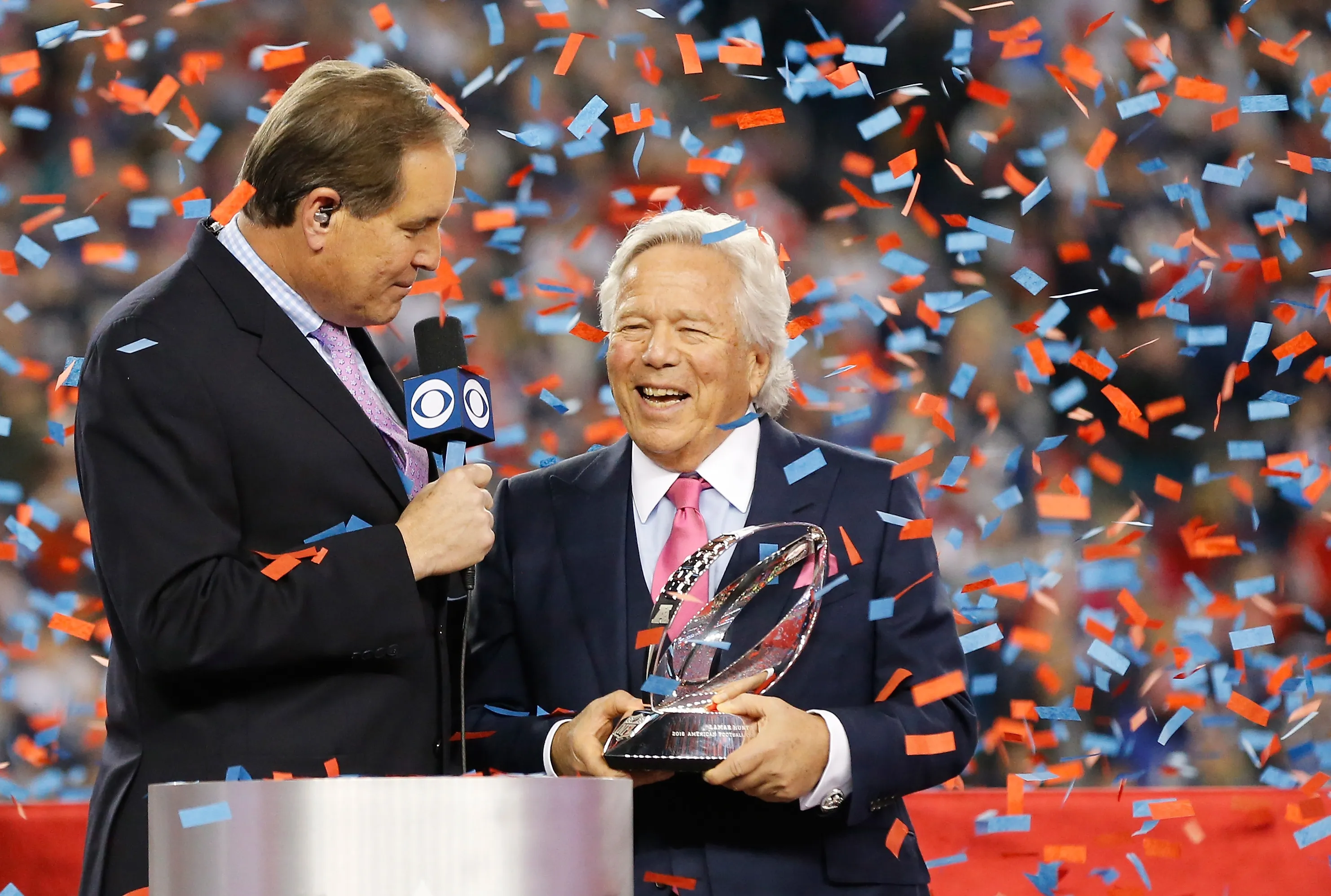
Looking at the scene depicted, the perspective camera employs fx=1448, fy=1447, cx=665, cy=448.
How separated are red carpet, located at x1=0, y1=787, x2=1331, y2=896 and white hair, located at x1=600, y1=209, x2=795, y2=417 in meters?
1.04

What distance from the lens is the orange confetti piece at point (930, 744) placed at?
1832mm

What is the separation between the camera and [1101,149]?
4.60 metres

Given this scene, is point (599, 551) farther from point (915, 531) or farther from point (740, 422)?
point (915, 531)

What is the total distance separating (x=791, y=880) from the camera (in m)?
1.84

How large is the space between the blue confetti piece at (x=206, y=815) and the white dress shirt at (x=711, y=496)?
905 mm

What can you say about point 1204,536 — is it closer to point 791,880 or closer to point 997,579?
point 997,579

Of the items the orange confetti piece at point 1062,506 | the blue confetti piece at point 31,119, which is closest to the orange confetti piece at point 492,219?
the blue confetti piece at point 31,119

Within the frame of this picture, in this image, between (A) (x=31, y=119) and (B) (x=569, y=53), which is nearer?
(A) (x=31, y=119)

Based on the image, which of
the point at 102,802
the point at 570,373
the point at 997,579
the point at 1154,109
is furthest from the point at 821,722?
the point at 1154,109

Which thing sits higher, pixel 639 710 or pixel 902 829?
pixel 639 710

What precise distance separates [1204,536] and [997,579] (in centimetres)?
71

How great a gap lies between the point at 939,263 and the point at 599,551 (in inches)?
114

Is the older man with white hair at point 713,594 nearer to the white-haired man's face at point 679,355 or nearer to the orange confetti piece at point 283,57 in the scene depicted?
the white-haired man's face at point 679,355

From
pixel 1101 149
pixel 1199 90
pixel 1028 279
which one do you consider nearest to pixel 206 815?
pixel 1028 279
